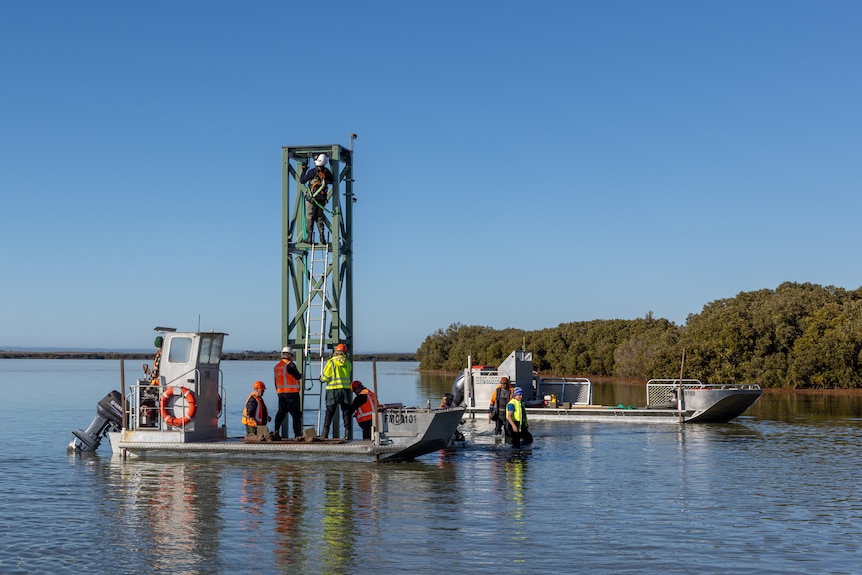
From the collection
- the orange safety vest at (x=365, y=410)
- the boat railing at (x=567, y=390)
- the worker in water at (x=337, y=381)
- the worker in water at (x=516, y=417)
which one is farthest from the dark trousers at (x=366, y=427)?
the boat railing at (x=567, y=390)

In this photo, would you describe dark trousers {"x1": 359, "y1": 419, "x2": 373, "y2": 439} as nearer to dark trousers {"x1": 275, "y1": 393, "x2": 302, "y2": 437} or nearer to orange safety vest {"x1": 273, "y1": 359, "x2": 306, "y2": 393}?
dark trousers {"x1": 275, "y1": 393, "x2": 302, "y2": 437}

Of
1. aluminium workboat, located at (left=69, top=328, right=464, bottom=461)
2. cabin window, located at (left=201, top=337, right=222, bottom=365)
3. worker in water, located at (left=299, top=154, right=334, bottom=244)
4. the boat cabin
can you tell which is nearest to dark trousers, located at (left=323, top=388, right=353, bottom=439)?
aluminium workboat, located at (left=69, top=328, right=464, bottom=461)

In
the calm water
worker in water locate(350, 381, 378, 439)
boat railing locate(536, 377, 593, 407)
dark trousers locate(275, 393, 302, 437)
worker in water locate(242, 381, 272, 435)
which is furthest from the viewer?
boat railing locate(536, 377, 593, 407)

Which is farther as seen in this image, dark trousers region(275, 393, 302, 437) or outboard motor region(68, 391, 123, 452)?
outboard motor region(68, 391, 123, 452)

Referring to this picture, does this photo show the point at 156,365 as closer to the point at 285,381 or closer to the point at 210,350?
the point at 210,350

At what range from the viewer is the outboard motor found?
72.2 feet

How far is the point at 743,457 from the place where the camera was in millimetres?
22547

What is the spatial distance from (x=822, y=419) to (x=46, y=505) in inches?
1116

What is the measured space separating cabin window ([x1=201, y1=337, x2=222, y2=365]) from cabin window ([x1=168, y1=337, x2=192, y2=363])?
30 cm

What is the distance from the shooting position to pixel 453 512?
48.6 ft

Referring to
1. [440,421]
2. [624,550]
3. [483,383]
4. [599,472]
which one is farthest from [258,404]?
[483,383]

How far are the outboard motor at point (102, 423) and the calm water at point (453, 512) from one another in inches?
17.7

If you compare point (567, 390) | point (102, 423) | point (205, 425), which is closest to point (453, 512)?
point (205, 425)

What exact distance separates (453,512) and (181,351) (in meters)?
8.42
